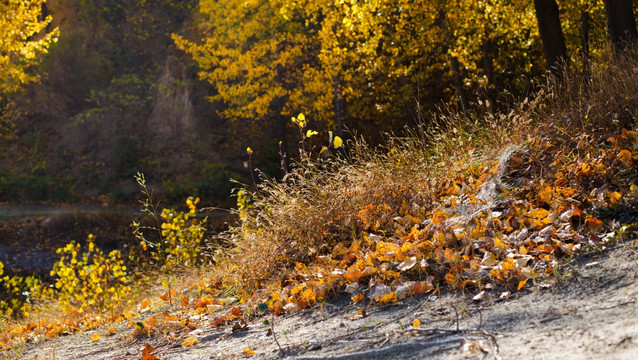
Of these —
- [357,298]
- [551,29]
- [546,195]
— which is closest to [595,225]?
[546,195]

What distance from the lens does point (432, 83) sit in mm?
16453

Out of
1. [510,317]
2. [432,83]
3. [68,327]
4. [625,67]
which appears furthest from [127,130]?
[510,317]

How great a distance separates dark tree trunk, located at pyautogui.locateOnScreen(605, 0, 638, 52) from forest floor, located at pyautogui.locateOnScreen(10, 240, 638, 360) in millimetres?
4490

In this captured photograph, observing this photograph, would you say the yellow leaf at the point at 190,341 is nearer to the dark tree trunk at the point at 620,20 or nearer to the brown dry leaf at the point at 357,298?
the brown dry leaf at the point at 357,298

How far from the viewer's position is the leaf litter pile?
12.1 ft

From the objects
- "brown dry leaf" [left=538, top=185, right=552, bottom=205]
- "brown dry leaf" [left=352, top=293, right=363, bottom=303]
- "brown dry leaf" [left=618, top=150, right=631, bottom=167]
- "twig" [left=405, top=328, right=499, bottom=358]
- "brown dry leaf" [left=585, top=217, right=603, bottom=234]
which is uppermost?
"brown dry leaf" [left=618, top=150, right=631, bottom=167]

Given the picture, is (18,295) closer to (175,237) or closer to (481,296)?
(175,237)

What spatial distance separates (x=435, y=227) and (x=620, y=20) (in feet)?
14.9

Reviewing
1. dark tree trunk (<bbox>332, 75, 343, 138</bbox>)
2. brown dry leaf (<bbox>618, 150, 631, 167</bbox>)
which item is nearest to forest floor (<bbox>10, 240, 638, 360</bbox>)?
brown dry leaf (<bbox>618, 150, 631, 167</bbox>)

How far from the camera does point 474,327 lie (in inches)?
115

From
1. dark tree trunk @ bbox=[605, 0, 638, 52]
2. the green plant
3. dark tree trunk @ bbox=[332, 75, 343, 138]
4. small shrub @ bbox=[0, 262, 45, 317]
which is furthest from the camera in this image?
dark tree trunk @ bbox=[332, 75, 343, 138]

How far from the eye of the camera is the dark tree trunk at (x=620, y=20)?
6875 mm

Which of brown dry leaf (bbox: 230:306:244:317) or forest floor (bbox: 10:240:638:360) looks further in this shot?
brown dry leaf (bbox: 230:306:244:317)

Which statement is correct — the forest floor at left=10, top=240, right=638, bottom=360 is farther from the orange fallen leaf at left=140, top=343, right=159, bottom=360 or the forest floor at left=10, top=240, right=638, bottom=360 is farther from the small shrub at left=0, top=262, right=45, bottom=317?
the small shrub at left=0, top=262, right=45, bottom=317
